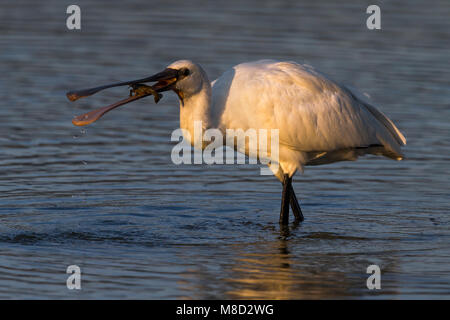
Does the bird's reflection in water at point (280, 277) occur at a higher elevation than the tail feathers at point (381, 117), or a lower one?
lower

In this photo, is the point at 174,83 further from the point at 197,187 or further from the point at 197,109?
the point at 197,187

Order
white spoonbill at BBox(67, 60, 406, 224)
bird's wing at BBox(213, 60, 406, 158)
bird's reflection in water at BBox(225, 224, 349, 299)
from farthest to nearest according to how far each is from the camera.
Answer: bird's wing at BBox(213, 60, 406, 158) < white spoonbill at BBox(67, 60, 406, 224) < bird's reflection in water at BBox(225, 224, 349, 299)

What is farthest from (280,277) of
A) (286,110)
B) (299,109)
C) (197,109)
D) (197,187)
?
(197,187)

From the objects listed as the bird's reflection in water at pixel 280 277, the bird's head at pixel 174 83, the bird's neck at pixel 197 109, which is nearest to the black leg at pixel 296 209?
the bird's reflection in water at pixel 280 277

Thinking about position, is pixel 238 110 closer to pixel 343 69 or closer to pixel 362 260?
pixel 362 260

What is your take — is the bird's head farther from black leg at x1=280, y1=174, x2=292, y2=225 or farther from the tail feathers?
the tail feathers

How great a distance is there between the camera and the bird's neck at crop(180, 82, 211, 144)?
418 inches

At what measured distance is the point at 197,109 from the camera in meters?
10.6

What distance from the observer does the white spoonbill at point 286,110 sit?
1061 cm

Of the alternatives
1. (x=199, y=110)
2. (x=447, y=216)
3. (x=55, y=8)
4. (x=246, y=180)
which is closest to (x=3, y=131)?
(x=246, y=180)

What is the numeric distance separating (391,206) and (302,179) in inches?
59.0

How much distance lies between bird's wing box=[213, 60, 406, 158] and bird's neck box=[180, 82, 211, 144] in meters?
0.21

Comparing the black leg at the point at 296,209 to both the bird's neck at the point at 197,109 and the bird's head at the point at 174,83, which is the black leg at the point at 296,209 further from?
the bird's head at the point at 174,83

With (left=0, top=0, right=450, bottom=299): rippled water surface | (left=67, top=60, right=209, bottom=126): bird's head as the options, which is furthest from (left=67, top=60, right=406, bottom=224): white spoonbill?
(left=0, top=0, right=450, bottom=299): rippled water surface
